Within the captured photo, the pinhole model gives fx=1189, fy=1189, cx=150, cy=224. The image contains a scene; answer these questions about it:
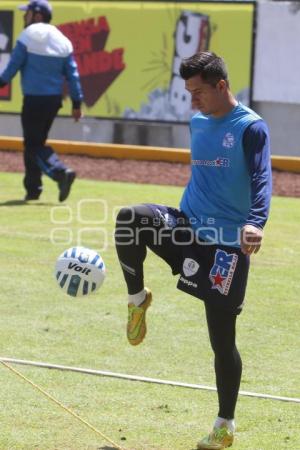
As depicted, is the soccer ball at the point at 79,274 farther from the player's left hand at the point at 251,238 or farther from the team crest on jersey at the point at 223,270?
the player's left hand at the point at 251,238

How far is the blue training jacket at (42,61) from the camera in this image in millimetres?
14188

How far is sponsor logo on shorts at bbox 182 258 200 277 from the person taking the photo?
6.07 meters

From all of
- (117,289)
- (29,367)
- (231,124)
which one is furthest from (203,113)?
(117,289)

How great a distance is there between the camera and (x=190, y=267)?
608 cm

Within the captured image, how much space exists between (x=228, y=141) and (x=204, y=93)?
10.6 inches

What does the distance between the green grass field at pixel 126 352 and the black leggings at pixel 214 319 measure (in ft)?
0.94

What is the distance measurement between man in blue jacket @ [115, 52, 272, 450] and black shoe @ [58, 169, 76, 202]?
26.2ft

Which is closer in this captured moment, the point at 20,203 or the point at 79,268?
the point at 79,268

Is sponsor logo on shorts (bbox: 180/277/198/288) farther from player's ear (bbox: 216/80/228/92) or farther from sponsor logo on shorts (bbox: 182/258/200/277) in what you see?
player's ear (bbox: 216/80/228/92)

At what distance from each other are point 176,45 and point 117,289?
387 inches

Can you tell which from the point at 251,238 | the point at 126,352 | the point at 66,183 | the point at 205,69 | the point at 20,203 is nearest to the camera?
the point at 251,238

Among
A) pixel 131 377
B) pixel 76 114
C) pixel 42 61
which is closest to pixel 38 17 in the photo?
pixel 42 61

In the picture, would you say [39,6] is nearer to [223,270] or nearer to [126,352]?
[126,352]

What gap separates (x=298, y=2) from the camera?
18359 millimetres
